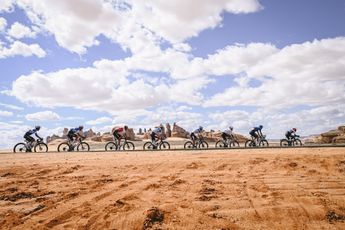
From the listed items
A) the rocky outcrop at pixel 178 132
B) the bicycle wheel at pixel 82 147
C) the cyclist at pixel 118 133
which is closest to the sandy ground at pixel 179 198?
the cyclist at pixel 118 133

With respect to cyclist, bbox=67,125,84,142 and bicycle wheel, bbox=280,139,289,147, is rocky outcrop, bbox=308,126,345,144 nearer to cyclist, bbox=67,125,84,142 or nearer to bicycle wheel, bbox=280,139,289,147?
bicycle wheel, bbox=280,139,289,147

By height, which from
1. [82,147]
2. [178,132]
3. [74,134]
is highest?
[178,132]

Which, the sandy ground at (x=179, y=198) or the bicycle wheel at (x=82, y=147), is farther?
the bicycle wheel at (x=82, y=147)

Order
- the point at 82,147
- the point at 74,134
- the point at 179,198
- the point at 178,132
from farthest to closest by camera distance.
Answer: the point at 178,132 < the point at 82,147 < the point at 74,134 < the point at 179,198

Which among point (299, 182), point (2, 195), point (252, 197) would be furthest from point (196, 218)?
point (2, 195)

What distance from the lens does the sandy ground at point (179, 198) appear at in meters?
5.91

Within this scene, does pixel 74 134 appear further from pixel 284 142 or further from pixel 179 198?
pixel 179 198

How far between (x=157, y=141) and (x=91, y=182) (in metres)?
19.2

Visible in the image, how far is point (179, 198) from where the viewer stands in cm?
732

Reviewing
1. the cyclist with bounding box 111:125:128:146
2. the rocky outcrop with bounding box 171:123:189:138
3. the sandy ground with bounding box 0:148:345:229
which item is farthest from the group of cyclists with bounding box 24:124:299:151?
the rocky outcrop with bounding box 171:123:189:138

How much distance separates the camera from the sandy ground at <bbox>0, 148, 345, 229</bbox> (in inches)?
233

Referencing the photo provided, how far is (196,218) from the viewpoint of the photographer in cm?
600

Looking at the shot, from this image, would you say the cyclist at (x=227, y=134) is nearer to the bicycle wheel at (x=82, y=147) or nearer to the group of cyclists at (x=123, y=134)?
the group of cyclists at (x=123, y=134)

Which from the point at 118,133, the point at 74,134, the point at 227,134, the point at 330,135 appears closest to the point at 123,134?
the point at 118,133
